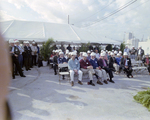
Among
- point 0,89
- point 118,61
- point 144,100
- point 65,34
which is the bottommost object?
point 144,100

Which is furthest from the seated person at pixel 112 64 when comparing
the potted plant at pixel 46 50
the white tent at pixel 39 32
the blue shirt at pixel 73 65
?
the potted plant at pixel 46 50

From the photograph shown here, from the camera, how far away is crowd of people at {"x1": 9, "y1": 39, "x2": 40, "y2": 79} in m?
5.78

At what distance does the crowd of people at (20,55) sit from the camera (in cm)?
578

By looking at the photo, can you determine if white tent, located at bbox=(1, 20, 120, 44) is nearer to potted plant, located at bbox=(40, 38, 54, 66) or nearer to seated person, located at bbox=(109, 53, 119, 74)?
potted plant, located at bbox=(40, 38, 54, 66)

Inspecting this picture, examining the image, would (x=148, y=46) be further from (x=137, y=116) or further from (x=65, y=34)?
(x=137, y=116)

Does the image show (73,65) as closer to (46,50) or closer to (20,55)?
(20,55)

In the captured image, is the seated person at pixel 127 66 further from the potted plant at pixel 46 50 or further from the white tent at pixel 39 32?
the potted plant at pixel 46 50

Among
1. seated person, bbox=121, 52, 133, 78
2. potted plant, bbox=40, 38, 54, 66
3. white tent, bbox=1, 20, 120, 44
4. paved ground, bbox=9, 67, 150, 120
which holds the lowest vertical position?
paved ground, bbox=9, 67, 150, 120

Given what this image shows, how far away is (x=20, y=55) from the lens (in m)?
7.01

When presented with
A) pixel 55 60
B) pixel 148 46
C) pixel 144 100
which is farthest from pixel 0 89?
pixel 148 46

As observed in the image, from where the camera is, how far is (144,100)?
353cm

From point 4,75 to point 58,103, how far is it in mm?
3288

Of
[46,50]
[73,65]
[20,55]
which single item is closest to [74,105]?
[73,65]

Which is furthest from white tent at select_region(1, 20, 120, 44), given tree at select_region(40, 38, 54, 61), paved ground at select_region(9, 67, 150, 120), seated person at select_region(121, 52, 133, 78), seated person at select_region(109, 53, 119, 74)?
paved ground at select_region(9, 67, 150, 120)
